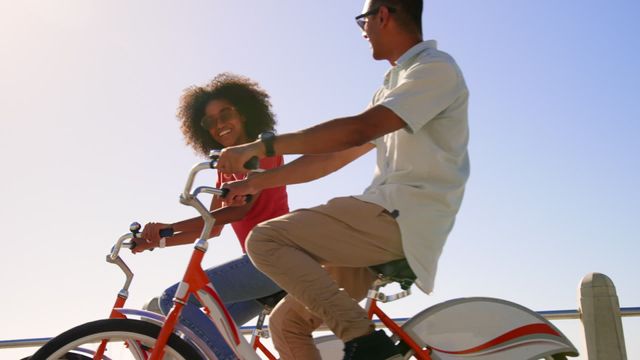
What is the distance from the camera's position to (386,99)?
111 inches

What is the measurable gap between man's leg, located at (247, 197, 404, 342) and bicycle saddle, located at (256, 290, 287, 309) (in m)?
1.03

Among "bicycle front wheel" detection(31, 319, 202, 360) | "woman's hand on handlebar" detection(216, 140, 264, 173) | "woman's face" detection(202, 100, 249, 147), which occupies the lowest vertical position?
"bicycle front wheel" detection(31, 319, 202, 360)

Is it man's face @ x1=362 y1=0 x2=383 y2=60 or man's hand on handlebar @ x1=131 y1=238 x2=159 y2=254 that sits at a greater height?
man's face @ x1=362 y1=0 x2=383 y2=60

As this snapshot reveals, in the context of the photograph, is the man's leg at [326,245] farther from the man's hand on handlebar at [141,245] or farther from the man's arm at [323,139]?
the man's hand on handlebar at [141,245]

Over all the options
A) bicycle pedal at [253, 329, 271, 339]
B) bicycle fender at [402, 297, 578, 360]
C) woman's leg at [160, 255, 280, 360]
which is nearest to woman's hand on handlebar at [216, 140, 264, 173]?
woman's leg at [160, 255, 280, 360]

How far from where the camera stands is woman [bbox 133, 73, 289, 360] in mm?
3535

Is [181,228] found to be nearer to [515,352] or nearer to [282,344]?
[282,344]

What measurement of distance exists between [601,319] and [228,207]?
2901 millimetres

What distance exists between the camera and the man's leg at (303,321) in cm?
324

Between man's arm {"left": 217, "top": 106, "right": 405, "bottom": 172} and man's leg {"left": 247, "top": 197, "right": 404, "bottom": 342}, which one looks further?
man's leg {"left": 247, "top": 197, "right": 404, "bottom": 342}

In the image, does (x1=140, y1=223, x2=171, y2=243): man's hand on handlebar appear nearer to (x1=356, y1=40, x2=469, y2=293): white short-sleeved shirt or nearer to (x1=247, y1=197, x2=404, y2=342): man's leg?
(x1=247, y1=197, x2=404, y2=342): man's leg

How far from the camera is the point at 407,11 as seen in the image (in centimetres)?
312

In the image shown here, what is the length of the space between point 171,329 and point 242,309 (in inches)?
37.9

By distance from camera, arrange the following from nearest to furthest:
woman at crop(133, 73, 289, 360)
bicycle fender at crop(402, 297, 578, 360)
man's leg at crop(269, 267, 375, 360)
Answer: man's leg at crop(269, 267, 375, 360) → bicycle fender at crop(402, 297, 578, 360) → woman at crop(133, 73, 289, 360)
